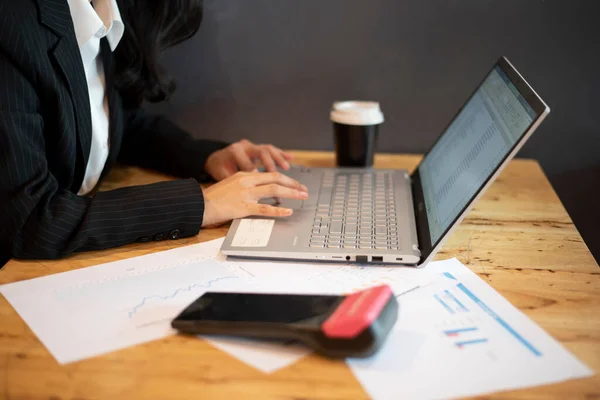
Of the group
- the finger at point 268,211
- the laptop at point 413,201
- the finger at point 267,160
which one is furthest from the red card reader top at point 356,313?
the finger at point 267,160

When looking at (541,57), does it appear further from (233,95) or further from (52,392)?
(52,392)

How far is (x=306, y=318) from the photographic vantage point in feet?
2.34

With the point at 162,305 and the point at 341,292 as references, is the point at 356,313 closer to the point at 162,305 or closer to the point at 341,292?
the point at 341,292

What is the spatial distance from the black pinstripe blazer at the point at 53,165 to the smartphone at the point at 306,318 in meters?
0.26

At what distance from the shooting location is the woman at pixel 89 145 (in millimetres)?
919

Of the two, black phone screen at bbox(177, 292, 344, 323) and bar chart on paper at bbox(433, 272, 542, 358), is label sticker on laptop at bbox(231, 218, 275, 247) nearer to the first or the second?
black phone screen at bbox(177, 292, 344, 323)

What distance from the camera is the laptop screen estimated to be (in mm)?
887

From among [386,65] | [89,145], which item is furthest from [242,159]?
[386,65]

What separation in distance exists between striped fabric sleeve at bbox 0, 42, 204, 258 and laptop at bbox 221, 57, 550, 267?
0.13 metres

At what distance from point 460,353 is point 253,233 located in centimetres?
40

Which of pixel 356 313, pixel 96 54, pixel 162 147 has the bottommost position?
pixel 162 147

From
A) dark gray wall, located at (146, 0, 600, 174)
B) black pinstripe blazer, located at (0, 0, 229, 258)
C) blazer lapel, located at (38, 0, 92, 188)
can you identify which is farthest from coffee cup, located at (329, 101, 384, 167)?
blazer lapel, located at (38, 0, 92, 188)

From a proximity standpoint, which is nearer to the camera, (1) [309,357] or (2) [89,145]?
(1) [309,357]

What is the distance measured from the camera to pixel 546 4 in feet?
4.42
